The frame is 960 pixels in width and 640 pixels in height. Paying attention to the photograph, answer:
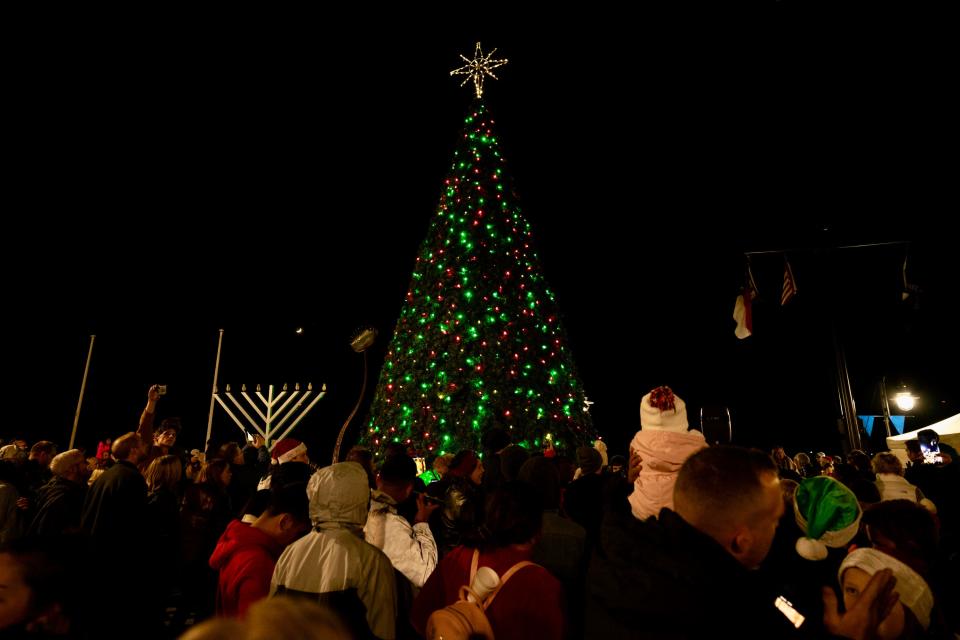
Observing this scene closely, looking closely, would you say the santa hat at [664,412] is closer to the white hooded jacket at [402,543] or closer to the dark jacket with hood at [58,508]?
the white hooded jacket at [402,543]

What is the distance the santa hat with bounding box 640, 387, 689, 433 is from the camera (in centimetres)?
273

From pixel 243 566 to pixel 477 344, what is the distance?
9607 millimetres

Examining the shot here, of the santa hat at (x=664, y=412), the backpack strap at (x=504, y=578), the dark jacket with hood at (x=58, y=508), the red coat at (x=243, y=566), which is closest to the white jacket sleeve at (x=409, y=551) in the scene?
the red coat at (x=243, y=566)

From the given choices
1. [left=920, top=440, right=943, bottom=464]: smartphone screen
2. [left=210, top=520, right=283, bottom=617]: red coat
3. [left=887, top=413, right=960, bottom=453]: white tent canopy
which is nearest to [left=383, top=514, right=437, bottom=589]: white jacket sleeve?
[left=210, top=520, right=283, bottom=617]: red coat

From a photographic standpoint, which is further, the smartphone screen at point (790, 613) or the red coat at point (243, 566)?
the red coat at point (243, 566)

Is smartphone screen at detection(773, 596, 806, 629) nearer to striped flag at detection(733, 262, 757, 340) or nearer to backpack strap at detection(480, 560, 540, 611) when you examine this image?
backpack strap at detection(480, 560, 540, 611)

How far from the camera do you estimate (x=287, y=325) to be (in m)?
25.4

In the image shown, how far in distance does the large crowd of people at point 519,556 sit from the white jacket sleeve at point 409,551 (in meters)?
0.01

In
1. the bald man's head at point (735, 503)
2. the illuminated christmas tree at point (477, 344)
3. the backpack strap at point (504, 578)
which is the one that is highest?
the illuminated christmas tree at point (477, 344)

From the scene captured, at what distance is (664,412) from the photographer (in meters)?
2.74

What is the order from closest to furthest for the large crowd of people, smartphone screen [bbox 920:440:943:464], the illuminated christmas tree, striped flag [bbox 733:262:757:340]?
the large crowd of people < smartphone screen [bbox 920:440:943:464] < the illuminated christmas tree < striped flag [bbox 733:262:757:340]

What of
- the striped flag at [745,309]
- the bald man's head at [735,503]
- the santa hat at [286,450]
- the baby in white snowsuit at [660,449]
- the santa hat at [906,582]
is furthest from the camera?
the striped flag at [745,309]

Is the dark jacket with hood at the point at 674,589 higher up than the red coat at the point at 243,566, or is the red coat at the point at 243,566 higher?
the dark jacket with hood at the point at 674,589

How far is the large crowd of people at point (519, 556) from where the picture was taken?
5.10 ft
